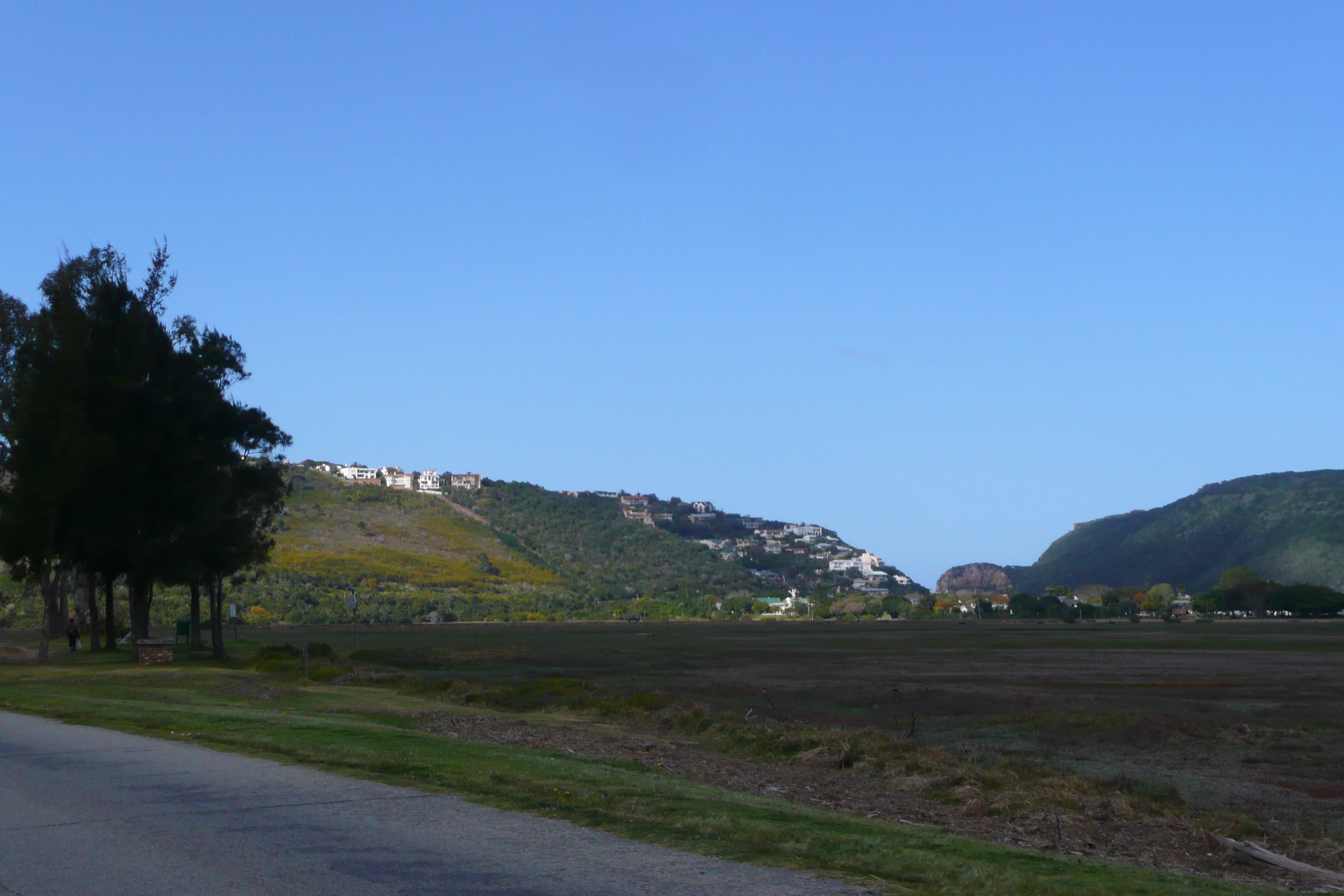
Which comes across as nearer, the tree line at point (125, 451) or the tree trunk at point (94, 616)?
the tree line at point (125, 451)

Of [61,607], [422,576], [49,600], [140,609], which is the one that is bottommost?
[140,609]

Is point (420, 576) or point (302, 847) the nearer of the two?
point (302, 847)

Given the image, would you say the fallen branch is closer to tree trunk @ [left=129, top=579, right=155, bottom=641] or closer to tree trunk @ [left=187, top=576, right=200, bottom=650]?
tree trunk @ [left=129, top=579, right=155, bottom=641]

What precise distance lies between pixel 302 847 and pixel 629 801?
311 centimetres

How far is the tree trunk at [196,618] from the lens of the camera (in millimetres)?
41750

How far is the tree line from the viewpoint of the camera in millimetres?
36781

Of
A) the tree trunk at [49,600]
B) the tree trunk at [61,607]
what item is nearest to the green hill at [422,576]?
the tree trunk at [61,607]

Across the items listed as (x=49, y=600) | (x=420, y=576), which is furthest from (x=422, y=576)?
(x=49, y=600)

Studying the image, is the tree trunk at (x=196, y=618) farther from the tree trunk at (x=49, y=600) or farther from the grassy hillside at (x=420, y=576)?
the grassy hillside at (x=420, y=576)

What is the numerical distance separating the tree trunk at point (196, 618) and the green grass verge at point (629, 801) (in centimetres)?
1992

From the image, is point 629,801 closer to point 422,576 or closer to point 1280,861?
point 1280,861

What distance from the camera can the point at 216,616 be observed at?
42.8m

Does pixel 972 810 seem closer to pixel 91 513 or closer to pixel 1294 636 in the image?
pixel 91 513

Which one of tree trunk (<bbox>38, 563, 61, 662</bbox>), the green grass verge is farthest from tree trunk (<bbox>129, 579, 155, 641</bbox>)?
the green grass verge
